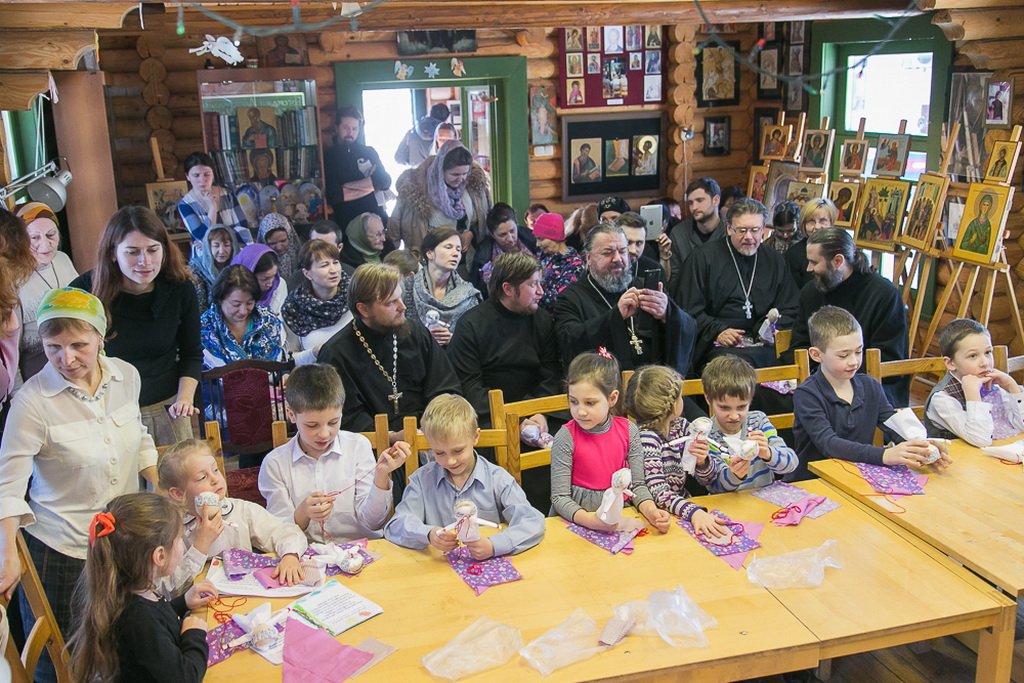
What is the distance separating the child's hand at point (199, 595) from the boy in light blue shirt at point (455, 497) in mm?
646

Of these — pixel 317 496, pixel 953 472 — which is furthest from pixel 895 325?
pixel 317 496

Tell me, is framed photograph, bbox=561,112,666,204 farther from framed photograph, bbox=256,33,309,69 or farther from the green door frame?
framed photograph, bbox=256,33,309,69

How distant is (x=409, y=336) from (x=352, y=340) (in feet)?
0.84

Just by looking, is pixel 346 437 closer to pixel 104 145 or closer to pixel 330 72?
pixel 104 145

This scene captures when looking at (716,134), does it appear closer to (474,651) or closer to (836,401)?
(836,401)

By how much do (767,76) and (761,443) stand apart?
23.9ft

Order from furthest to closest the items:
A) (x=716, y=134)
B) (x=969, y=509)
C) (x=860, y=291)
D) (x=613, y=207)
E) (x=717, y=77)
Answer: (x=716, y=134) < (x=717, y=77) < (x=613, y=207) < (x=860, y=291) < (x=969, y=509)

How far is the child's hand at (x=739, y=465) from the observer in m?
3.45

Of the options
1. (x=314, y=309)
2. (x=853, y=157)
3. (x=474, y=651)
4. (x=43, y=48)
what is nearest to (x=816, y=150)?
(x=853, y=157)

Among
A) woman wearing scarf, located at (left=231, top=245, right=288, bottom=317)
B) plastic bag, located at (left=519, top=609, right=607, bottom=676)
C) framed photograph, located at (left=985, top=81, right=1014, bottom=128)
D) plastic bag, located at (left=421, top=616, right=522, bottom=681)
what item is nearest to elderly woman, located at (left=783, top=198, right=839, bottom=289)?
framed photograph, located at (left=985, top=81, right=1014, bottom=128)

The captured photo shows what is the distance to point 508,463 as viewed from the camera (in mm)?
3783

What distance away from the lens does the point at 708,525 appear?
327cm

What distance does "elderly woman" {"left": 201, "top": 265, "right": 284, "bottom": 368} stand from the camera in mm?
5320

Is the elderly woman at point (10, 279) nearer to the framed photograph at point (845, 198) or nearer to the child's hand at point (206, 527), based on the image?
the child's hand at point (206, 527)
